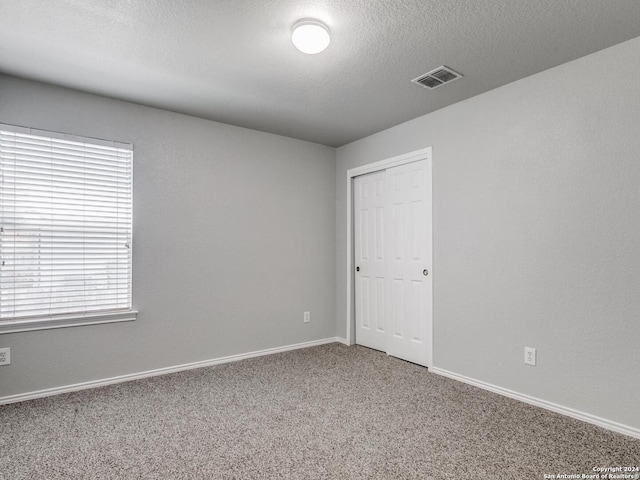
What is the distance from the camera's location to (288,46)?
2383mm

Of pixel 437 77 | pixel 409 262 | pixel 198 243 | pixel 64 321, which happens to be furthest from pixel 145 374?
pixel 437 77

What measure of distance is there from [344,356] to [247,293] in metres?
1.25

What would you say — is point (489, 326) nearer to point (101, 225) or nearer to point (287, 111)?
point (287, 111)

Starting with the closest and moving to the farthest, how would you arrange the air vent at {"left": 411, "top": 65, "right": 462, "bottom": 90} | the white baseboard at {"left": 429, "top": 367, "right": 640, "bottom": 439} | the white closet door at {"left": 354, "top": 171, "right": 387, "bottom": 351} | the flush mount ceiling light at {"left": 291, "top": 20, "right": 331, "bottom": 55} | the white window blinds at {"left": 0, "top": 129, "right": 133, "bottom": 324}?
the flush mount ceiling light at {"left": 291, "top": 20, "right": 331, "bottom": 55} → the white baseboard at {"left": 429, "top": 367, "right": 640, "bottom": 439} → the air vent at {"left": 411, "top": 65, "right": 462, "bottom": 90} → the white window blinds at {"left": 0, "top": 129, "right": 133, "bottom": 324} → the white closet door at {"left": 354, "top": 171, "right": 387, "bottom": 351}

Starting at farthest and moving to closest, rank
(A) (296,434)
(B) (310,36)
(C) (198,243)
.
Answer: (C) (198,243) → (A) (296,434) → (B) (310,36)

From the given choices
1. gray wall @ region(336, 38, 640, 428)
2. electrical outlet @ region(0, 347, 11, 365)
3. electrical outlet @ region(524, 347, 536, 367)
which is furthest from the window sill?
electrical outlet @ region(524, 347, 536, 367)

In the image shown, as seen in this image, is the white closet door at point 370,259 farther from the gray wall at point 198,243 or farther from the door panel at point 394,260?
the gray wall at point 198,243

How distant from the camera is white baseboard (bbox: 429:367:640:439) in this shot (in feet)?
7.48

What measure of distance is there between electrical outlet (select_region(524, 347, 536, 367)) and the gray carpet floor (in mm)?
316

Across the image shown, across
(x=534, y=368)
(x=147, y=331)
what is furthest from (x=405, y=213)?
(x=147, y=331)

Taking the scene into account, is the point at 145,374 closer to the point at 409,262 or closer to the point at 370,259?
the point at 370,259

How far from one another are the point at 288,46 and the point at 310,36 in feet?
0.95

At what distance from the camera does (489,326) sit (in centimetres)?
302

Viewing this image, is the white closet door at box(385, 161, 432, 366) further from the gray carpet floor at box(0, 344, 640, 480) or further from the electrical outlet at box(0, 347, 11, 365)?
the electrical outlet at box(0, 347, 11, 365)
